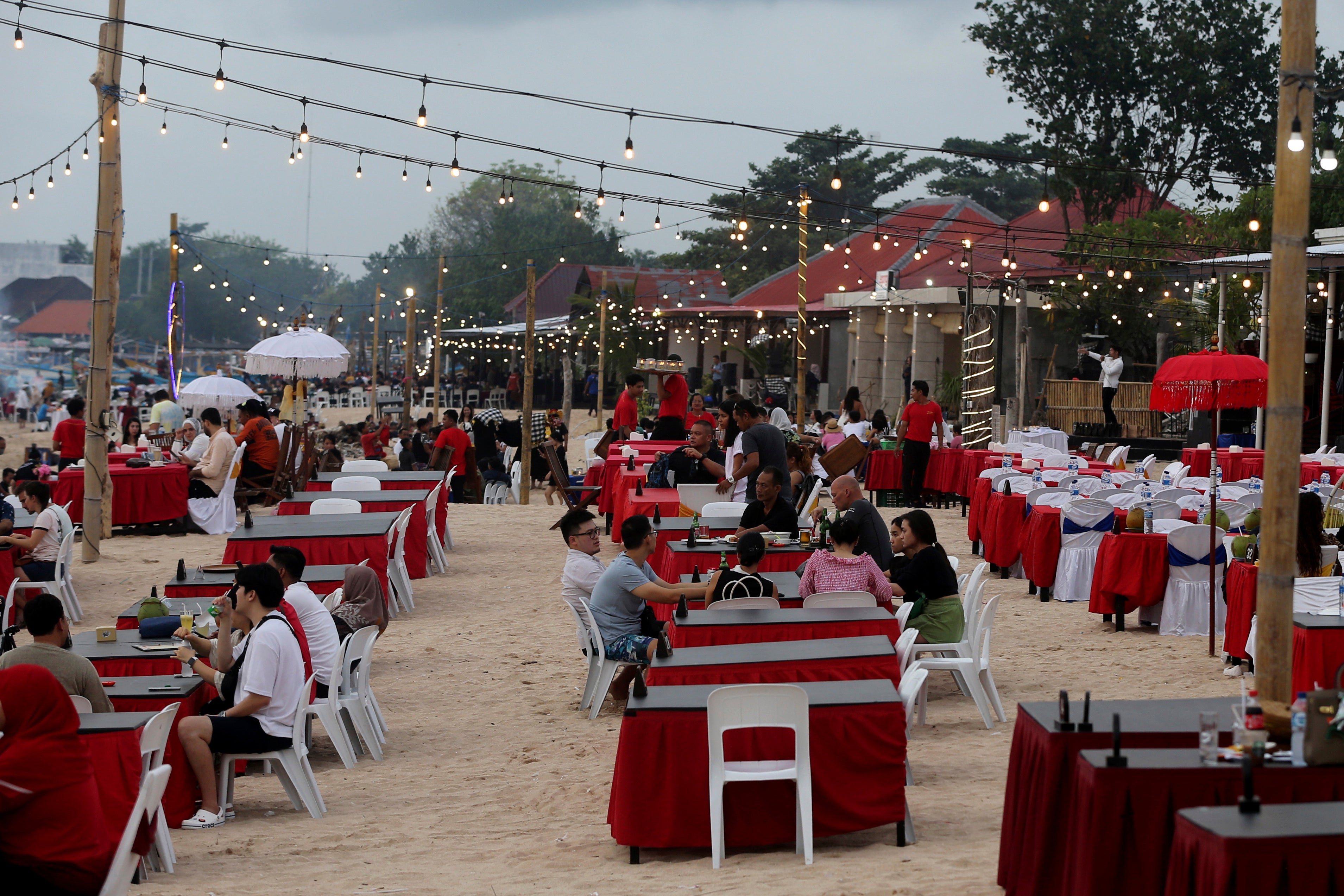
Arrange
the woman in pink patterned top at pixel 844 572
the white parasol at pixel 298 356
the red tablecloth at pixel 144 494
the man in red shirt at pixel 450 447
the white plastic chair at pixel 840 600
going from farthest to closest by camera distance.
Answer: the white parasol at pixel 298 356, the man in red shirt at pixel 450 447, the red tablecloth at pixel 144 494, the woman in pink patterned top at pixel 844 572, the white plastic chair at pixel 840 600

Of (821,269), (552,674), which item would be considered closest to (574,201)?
(821,269)

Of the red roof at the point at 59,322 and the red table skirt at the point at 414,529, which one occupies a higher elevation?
the red roof at the point at 59,322

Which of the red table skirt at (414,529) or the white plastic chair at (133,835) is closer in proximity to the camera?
the white plastic chair at (133,835)

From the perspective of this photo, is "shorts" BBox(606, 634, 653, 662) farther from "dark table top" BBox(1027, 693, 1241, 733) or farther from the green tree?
the green tree

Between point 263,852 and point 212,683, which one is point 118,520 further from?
point 263,852

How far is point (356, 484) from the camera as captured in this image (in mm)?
14445

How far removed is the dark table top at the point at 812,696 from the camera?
564 cm

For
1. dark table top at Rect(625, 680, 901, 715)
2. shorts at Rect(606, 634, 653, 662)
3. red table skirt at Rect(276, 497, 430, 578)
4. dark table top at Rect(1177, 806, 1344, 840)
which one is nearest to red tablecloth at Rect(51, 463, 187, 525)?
red table skirt at Rect(276, 497, 430, 578)

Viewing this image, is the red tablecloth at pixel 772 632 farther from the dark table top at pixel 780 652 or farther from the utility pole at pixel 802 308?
the utility pole at pixel 802 308

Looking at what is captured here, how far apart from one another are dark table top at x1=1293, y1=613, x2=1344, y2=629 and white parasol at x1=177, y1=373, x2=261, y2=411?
600 inches

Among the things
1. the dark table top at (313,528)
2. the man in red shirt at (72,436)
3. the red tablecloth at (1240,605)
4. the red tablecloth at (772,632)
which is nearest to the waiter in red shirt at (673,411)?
the dark table top at (313,528)

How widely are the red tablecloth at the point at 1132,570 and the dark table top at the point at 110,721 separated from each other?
24.1 feet

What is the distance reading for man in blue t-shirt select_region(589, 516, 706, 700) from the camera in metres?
8.28

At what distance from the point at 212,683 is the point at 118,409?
33.8 metres
